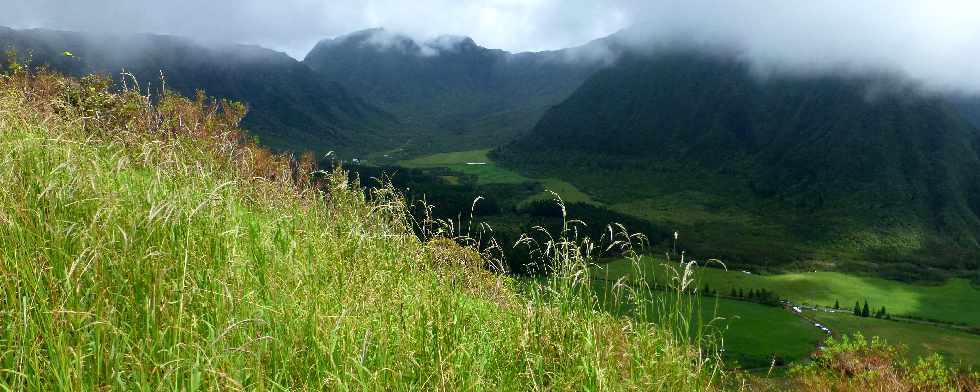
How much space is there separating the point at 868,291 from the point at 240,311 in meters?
180

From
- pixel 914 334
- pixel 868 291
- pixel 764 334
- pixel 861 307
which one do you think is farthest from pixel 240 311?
pixel 868 291

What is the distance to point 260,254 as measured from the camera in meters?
5.11

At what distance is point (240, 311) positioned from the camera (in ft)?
12.8

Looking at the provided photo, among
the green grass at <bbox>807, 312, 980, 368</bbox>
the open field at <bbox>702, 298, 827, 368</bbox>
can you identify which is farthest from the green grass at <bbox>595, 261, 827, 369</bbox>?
the green grass at <bbox>807, 312, 980, 368</bbox>

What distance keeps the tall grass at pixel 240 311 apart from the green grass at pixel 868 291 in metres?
132

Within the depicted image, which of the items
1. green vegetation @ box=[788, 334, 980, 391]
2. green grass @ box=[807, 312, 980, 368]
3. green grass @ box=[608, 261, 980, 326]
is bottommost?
green grass @ box=[608, 261, 980, 326]

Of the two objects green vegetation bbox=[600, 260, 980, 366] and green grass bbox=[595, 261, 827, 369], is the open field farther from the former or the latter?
green vegetation bbox=[600, 260, 980, 366]

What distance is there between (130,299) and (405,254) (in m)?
2.79

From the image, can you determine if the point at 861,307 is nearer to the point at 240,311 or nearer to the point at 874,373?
the point at 874,373

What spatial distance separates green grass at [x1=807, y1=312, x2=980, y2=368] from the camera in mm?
101250

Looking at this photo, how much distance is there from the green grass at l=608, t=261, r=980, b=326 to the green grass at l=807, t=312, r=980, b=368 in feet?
46.0

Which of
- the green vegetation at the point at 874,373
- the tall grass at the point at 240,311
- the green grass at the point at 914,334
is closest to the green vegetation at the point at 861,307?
the green grass at the point at 914,334

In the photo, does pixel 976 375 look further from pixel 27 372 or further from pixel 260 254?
pixel 27 372

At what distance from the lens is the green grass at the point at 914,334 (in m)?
101
